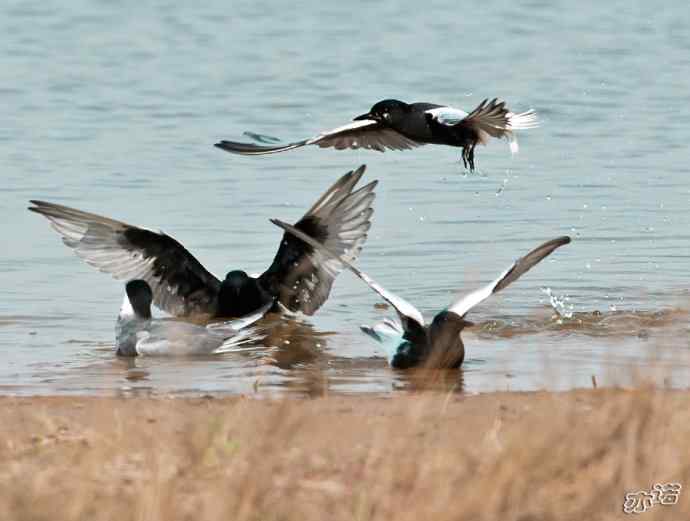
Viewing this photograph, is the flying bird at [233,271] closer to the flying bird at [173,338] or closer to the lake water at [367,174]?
the lake water at [367,174]

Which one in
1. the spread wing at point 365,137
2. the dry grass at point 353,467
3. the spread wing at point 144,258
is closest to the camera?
the dry grass at point 353,467

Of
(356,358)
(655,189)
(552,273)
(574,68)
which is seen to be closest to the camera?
(356,358)

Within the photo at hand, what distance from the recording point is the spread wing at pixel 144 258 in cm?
942

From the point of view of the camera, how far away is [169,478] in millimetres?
4934

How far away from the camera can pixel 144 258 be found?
9609 millimetres

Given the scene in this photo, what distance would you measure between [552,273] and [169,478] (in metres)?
6.05

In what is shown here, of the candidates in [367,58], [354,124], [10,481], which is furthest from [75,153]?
[10,481]

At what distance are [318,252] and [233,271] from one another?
50cm

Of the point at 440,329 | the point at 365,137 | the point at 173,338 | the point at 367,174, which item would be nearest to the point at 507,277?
the point at 440,329

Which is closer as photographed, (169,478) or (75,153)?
(169,478)

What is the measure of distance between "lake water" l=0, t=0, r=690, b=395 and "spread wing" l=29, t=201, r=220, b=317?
350mm

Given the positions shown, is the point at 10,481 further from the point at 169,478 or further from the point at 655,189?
the point at 655,189

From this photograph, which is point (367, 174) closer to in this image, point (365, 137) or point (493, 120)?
point (365, 137)

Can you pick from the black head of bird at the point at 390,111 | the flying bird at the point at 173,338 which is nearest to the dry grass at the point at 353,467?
the flying bird at the point at 173,338
